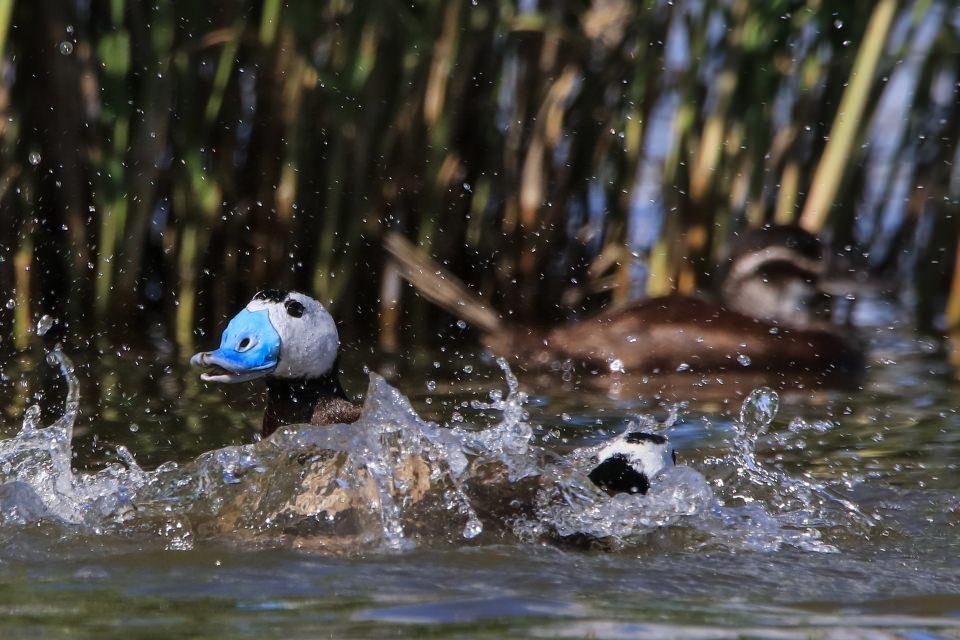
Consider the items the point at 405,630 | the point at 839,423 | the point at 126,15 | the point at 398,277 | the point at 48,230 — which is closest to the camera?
the point at 405,630

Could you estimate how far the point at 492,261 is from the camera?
701cm

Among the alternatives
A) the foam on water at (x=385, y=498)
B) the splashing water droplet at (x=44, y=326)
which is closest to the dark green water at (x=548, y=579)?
the foam on water at (x=385, y=498)

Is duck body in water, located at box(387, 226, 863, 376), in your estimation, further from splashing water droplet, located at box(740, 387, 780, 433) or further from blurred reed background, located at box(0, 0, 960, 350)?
splashing water droplet, located at box(740, 387, 780, 433)

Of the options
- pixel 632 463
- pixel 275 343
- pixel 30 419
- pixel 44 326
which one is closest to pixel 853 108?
pixel 632 463

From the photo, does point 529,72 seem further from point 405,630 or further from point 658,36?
point 405,630

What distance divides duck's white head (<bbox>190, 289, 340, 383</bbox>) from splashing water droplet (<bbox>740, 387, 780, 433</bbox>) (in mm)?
1598

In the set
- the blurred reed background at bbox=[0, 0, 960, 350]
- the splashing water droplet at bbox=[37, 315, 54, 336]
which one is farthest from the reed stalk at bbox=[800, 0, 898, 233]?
the splashing water droplet at bbox=[37, 315, 54, 336]

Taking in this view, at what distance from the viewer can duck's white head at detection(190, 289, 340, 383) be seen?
3.86m

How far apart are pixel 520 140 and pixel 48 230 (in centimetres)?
209

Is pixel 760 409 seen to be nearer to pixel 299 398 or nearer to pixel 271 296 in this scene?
pixel 299 398

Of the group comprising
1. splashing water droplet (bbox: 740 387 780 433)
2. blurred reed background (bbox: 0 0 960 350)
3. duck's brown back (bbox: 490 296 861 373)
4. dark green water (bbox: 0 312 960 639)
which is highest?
blurred reed background (bbox: 0 0 960 350)

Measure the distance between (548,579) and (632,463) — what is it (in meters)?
0.73

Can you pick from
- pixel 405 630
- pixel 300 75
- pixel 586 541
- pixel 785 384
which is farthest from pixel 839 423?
pixel 405 630

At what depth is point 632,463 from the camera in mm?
3760
